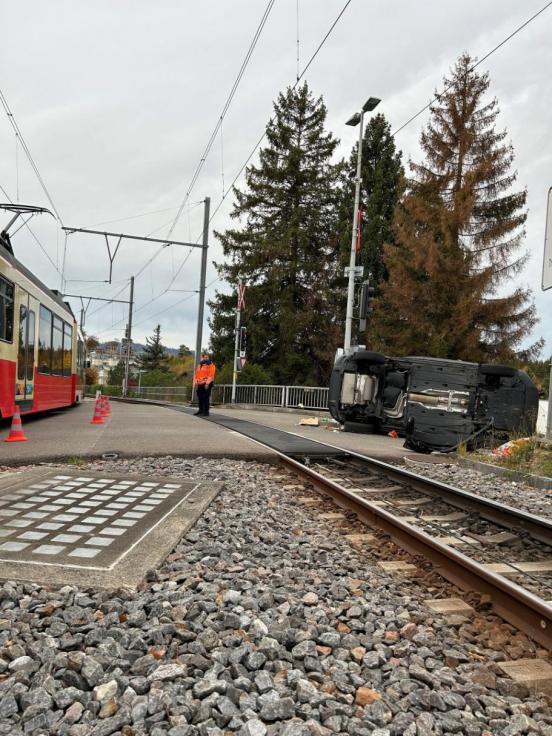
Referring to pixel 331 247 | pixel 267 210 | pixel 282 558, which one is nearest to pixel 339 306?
pixel 331 247

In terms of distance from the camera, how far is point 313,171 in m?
36.7

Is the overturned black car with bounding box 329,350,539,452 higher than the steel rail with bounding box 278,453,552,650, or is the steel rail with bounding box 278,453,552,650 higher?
the overturned black car with bounding box 329,350,539,452

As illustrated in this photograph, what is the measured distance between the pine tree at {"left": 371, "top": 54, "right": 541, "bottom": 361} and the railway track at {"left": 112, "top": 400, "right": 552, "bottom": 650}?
1741cm

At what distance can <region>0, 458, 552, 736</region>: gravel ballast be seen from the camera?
82.5 inches

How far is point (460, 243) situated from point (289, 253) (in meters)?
12.1

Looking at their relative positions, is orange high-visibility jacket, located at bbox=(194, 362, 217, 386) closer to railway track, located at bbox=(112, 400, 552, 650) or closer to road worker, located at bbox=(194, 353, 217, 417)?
road worker, located at bbox=(194, 353, 217, 417)

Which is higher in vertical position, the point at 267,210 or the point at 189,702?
the point at 267,210

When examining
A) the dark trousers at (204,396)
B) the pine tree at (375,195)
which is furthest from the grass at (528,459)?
the pine tree at (375,195)

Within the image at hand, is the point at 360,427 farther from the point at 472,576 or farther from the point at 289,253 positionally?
the point at 289,253

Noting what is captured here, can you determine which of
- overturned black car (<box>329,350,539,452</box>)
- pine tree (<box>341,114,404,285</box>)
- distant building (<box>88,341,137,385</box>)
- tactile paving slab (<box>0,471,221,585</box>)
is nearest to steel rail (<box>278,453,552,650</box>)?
tactile paving slab (<box>0,471,221,585</box>)

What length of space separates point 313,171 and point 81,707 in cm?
3722

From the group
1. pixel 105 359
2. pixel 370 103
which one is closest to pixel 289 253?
pixel 370 103

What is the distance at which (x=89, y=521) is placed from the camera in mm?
4500

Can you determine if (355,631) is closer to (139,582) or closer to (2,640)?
(139,582)
